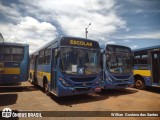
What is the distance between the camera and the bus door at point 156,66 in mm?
10883

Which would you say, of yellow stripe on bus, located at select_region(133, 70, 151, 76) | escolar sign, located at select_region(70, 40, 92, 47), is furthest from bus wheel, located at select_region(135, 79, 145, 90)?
escolar sign, located at select_region(70, 40, 92, 47)

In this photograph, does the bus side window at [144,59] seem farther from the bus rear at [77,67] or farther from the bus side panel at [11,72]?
the bus side panel at [11,72]

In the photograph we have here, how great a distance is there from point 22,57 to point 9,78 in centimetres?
172

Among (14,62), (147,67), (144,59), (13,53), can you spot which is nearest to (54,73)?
(14,62)

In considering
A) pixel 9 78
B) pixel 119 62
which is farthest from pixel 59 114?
pixel 9 78

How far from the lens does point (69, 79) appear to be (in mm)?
7734

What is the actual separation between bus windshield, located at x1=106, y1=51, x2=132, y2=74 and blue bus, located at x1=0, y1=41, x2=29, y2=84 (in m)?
6.05

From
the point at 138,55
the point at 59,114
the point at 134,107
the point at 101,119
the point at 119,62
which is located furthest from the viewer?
the point at 138,55

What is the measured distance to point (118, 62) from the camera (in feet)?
33.8

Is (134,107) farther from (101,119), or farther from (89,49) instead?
(89,49)

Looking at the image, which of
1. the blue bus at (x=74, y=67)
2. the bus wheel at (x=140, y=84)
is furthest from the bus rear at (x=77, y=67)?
the bus wheel at (x=140, y=84)

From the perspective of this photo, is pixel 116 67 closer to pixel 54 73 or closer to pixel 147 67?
pixel 147 67

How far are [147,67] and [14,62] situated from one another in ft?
31.1

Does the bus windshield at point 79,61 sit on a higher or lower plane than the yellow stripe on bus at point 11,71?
higher
